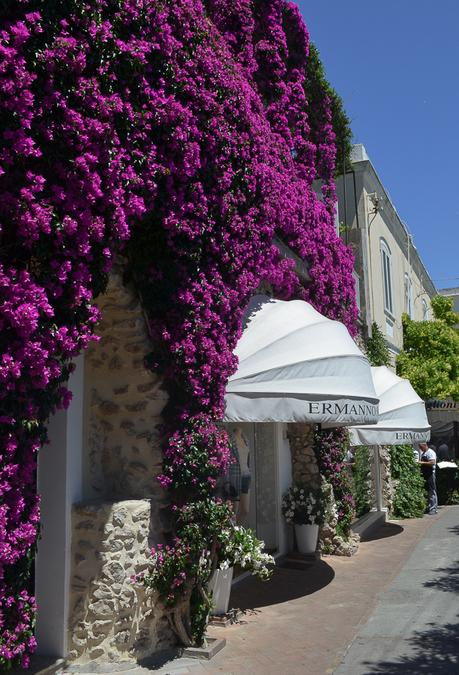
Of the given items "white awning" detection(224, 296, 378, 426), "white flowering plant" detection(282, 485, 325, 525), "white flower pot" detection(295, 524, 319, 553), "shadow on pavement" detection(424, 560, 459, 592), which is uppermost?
"white awning" detection(224, 296, 378, 426)

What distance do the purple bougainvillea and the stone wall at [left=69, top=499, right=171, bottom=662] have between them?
717 mm

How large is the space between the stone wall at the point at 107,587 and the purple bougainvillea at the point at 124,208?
2.35 ft

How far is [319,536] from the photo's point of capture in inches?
452

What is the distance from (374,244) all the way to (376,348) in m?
3.46

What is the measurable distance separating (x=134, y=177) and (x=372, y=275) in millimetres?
13044

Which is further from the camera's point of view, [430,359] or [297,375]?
[430,359]

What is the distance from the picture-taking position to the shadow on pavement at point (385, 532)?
13.4 meters

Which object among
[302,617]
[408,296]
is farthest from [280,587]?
[408,296]

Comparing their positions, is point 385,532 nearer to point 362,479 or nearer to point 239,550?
point 362,479

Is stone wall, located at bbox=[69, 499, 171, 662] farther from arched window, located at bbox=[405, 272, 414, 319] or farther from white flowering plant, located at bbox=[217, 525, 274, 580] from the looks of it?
arched window, located at bbox=[405, 272, 414, 319]

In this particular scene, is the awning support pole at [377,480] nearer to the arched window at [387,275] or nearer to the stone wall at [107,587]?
the arched window at [387,275]

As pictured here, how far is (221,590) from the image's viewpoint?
7.29m

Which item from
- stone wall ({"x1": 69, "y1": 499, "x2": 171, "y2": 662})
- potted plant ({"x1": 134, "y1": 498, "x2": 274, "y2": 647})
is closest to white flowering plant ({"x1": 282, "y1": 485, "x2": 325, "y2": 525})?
potted plant ({"x1": 134, "y1": 498, "x2": 274, "y2": 647})

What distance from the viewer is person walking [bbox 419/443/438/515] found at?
1731 cm
